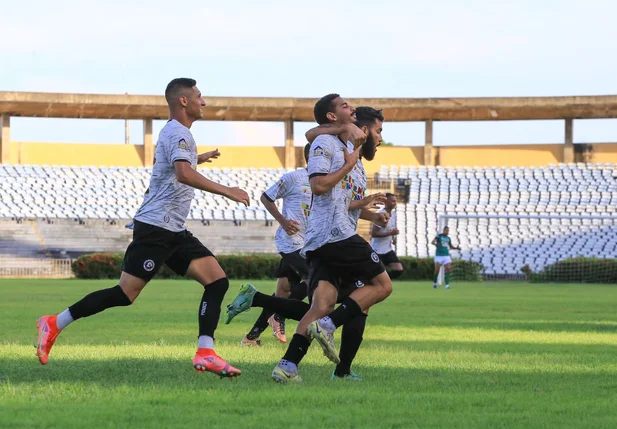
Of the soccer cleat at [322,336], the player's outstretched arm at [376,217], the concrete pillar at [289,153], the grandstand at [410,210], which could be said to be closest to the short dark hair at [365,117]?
the player's outstretched arm at [376,217]

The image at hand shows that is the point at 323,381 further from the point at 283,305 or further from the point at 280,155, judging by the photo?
the point at 280,155

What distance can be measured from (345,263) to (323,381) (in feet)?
2.58

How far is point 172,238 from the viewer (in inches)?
279

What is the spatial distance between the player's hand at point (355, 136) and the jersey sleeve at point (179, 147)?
1.04 meters

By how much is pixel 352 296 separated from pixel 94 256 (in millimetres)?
31772

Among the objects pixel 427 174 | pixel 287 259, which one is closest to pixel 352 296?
pixel 287 259

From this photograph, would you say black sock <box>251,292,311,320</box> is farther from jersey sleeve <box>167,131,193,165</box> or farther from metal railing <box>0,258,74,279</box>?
metal railing <box>0,258,74,279</box>

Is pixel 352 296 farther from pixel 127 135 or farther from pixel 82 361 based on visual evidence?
pixel 127 135

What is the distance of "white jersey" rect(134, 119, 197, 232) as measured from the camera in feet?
23.1

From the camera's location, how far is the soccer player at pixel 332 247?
6.86 metres

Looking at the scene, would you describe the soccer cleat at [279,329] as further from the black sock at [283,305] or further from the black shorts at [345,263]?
the black shorts at [345,263]

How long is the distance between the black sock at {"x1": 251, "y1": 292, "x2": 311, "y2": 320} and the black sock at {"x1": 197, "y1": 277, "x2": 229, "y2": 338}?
0.72 m

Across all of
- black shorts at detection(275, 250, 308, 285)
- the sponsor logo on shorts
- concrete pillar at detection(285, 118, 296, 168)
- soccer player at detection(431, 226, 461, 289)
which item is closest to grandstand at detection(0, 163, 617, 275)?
concrete pillar at detection(285, 118, 296, 168)

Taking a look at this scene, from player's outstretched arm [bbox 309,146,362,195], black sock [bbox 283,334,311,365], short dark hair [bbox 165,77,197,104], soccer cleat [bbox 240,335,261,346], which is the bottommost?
soccer cleat [bbox 240,335,261,346]
